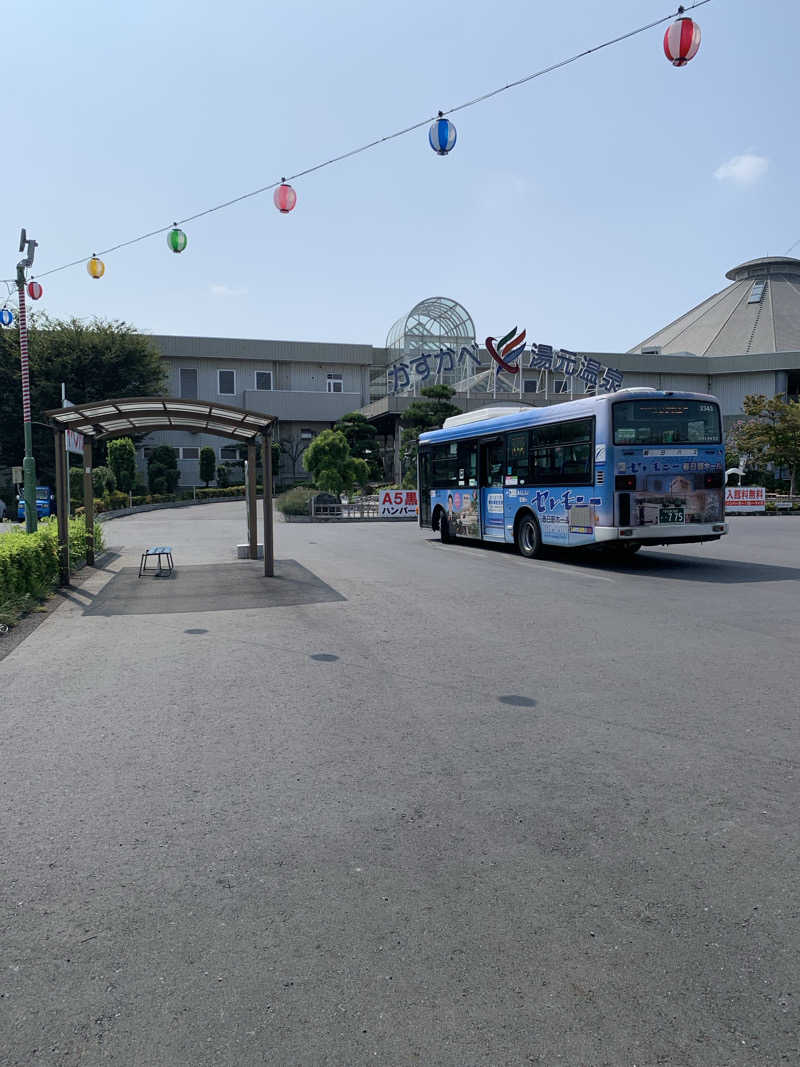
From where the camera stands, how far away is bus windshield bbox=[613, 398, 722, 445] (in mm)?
14141

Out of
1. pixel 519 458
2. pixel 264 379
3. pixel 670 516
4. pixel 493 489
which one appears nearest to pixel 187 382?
pixel 264 379

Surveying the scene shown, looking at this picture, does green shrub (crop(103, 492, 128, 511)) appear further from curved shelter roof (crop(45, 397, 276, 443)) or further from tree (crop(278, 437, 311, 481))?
curved shelter roof (crop(45, 397, 276, 443))

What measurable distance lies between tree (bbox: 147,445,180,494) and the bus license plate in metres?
41.0

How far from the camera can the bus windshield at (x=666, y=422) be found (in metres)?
14.1

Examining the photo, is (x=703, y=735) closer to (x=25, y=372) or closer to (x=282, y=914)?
(x=282, y=914)

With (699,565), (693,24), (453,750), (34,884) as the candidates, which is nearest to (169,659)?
(453,750)

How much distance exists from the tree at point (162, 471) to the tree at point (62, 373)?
3141 millimetres

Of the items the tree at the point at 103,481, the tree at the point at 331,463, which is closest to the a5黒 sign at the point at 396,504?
the tree at the point at 331,463

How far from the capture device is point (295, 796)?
4.35m

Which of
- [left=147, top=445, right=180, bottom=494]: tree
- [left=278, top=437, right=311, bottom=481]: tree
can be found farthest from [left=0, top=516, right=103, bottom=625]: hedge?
[left=278, top=437, right=311, bottom=481]: tree

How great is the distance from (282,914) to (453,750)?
2066mm

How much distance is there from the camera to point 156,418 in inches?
636

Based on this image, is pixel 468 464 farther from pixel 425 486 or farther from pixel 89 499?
pixel 89 499

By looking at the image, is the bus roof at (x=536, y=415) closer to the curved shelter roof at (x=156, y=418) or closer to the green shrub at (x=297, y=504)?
the curved shelter roof at (x=156, y=418)
